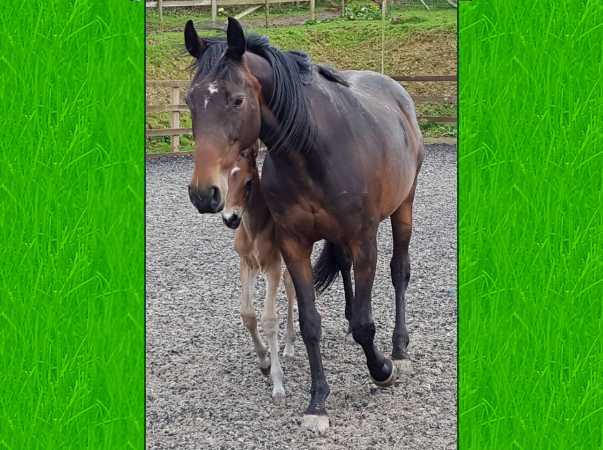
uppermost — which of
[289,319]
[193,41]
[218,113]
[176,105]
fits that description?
[193,41]

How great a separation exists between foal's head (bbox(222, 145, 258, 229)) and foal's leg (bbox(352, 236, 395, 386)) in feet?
2.23

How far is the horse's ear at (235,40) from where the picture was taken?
3.24 m

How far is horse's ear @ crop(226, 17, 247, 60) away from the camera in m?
3.24

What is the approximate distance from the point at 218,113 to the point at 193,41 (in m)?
0.37

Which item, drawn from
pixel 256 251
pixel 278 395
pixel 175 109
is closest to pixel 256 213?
pixel 256 251

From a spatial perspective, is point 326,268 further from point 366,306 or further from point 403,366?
point 366,306

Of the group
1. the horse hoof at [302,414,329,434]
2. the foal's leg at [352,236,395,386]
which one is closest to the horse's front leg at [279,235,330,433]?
the horse hoof at [302,414,329,434]

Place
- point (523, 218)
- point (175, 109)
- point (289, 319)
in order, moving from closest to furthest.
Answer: point (523, 218)
point (289, 319)
point (175, 109)

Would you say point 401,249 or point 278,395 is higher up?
point 401,249

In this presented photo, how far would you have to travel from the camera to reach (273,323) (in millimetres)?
4613

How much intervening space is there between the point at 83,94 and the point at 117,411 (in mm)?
1092

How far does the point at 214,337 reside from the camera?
573cm

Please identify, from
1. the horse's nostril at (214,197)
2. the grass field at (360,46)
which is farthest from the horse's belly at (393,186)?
the grass field at (360,46)

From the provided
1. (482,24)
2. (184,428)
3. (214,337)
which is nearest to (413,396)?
(184,428)
